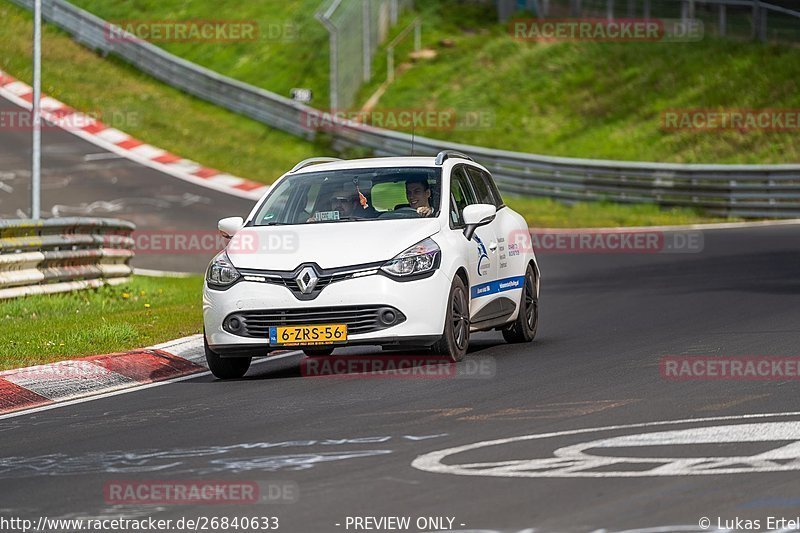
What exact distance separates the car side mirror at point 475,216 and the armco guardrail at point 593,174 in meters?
19.2

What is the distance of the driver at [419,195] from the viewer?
1243cm

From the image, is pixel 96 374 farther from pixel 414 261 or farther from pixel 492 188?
pixel 492 188

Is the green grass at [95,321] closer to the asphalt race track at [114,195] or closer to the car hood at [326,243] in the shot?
the car hood at [326,243]

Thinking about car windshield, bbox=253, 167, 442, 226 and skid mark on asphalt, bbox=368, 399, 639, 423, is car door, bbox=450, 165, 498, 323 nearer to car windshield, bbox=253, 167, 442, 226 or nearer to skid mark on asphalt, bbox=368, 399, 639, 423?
Result: car windshield, bbox=253, 167, 442, 226

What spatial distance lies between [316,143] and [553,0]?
30.1 feet

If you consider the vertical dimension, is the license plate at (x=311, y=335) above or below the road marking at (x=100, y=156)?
below

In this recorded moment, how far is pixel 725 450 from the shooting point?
7.62 meters

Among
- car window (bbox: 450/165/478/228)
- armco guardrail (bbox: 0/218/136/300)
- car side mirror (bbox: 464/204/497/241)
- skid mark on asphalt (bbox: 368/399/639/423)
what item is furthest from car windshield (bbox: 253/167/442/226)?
armco guardrail (bbox: 0/218/136/300)

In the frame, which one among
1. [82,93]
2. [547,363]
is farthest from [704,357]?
[82,93]

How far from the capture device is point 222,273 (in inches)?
466

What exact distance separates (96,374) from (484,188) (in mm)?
3968

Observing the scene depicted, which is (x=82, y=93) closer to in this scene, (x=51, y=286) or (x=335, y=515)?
(x=51, y=286)

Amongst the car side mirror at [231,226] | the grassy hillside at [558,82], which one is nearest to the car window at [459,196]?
the car side mirror at [231,226]

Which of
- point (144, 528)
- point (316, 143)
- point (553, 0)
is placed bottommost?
point (144, 528)
